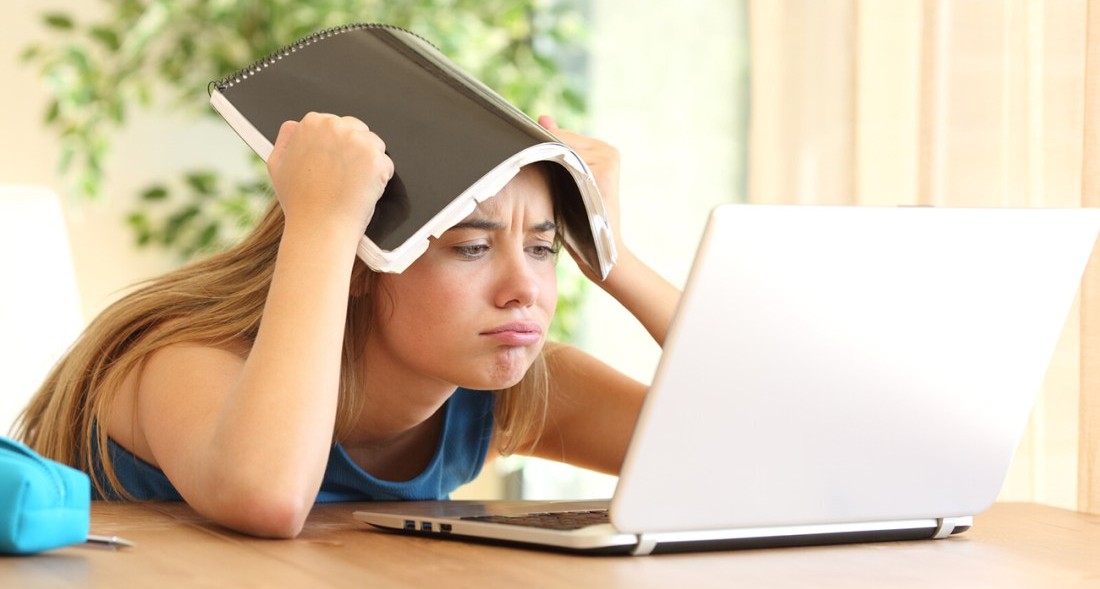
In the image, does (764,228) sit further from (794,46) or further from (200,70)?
(200,70)

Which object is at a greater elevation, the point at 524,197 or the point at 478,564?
the point at 524,197

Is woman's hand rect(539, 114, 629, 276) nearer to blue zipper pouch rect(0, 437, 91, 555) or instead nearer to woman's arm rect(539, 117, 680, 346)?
woman's arm rect(539, 117, 680, 346)

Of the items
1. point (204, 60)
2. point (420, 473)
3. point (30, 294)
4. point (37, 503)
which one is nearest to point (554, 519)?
point (37, 503)

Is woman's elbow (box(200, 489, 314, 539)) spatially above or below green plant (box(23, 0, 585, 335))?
below

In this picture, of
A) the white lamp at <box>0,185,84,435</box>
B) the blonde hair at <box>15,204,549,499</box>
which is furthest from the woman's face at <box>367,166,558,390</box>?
the white lamp at <box>0,185,84,435</box>

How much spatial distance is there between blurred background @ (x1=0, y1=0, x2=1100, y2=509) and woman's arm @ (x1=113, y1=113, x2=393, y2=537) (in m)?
0.52

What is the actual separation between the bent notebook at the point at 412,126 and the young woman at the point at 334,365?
2 centimetres

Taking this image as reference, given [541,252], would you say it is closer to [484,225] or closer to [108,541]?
[484,225]

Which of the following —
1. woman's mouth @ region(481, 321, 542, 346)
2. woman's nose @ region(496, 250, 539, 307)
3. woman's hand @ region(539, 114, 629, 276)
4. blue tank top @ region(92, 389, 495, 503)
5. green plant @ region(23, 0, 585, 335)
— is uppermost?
green plant @ region(23, 0, 585, 335)

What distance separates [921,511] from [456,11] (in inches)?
82.8

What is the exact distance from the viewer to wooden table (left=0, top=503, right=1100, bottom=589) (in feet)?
2.40

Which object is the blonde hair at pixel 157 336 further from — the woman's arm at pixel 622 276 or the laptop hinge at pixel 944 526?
the laptop hinge at pixel 944 526

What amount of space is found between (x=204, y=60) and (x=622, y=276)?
5.84 ft

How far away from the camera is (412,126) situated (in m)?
1.04
